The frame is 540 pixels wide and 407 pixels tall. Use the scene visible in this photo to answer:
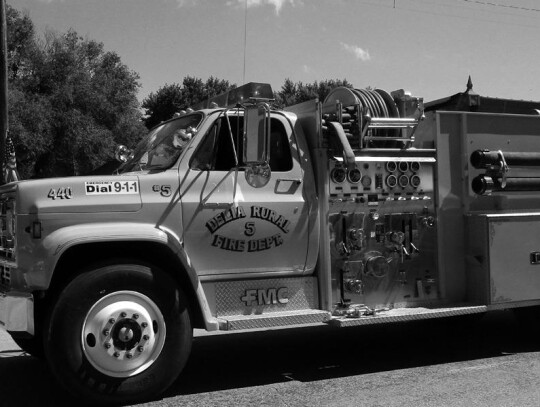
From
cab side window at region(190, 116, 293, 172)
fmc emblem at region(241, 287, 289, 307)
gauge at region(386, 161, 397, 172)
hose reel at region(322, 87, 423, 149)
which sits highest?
hose reel at region(322, 87, 423, 149)

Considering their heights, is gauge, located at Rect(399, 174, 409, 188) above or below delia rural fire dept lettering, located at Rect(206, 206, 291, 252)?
above

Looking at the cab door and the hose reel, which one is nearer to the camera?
the cab door

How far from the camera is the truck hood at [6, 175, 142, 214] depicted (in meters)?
5.11

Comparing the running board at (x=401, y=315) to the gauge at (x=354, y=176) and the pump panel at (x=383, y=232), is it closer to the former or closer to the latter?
the pump panel at (x=383, y=232)

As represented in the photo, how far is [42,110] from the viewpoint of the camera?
25453 millimetres

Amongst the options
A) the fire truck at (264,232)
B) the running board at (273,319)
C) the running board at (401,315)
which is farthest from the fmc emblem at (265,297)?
the running board at (401,315)

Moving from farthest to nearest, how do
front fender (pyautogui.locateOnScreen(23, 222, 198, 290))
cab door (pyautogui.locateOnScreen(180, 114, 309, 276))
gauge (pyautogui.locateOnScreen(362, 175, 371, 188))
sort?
gauge (pyautogui.locateOnScreen(362, 175, 371, 188)) < cab door (pyautogui.locateOnScreen(180, 114, 309, 276)) < front fender (pyautogui.locateOnScreen(23, 222, 198, 290))

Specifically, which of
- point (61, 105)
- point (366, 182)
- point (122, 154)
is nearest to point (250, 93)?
point (366, 182)

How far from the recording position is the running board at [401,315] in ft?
19.7

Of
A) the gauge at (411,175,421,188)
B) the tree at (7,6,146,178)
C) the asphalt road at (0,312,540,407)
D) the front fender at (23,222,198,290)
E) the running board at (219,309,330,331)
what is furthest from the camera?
the tree at (7,6,146,178)

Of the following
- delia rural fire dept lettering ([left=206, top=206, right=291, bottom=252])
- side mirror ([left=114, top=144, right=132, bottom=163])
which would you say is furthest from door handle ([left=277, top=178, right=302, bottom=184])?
side mirror ([left=114, top=144, right=132, bottom=163])

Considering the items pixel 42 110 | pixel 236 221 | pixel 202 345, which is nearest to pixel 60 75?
pixel 42 110

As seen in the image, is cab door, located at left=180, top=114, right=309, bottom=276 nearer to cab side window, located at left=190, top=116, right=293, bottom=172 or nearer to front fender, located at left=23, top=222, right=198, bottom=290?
cab side window, located at left=190, top=116, right=293, bottom=172

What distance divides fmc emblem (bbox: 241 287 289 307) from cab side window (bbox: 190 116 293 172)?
1085 mm
